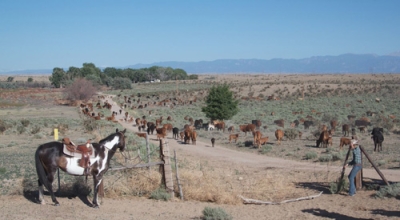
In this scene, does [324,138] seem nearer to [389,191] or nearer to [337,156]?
[337,156]

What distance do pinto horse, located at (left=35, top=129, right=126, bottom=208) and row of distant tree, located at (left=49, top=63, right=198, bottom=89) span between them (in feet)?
263

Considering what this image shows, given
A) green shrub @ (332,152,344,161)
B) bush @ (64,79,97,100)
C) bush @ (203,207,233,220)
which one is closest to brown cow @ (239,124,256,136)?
green shrub @ (332,152,344,161)

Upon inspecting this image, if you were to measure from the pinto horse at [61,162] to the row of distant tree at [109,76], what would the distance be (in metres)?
80.2

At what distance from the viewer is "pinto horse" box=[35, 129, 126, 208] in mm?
11492

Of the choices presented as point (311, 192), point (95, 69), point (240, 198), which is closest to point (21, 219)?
point (240, 198)

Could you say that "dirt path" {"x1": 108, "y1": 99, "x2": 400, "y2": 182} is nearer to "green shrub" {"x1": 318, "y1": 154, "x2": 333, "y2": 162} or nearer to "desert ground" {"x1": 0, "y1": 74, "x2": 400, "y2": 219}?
"desert ground" {"x1": 0, "y1": 74, "x2": 400, "y2": 219}

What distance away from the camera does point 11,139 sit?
2919cm

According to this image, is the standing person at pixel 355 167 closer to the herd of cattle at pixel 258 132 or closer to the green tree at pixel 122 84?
the herd of cattle at pixel 258 132

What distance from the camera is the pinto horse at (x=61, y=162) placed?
452 inches

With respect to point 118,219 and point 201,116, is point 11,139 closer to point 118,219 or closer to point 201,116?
point 118,219

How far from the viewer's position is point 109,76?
472 ft

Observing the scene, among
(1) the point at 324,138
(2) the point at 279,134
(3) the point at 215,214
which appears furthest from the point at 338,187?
(2) the point at 279,134

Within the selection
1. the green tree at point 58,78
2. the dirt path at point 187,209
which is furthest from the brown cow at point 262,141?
the green tree at point 58,78

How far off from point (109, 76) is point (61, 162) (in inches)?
5323
